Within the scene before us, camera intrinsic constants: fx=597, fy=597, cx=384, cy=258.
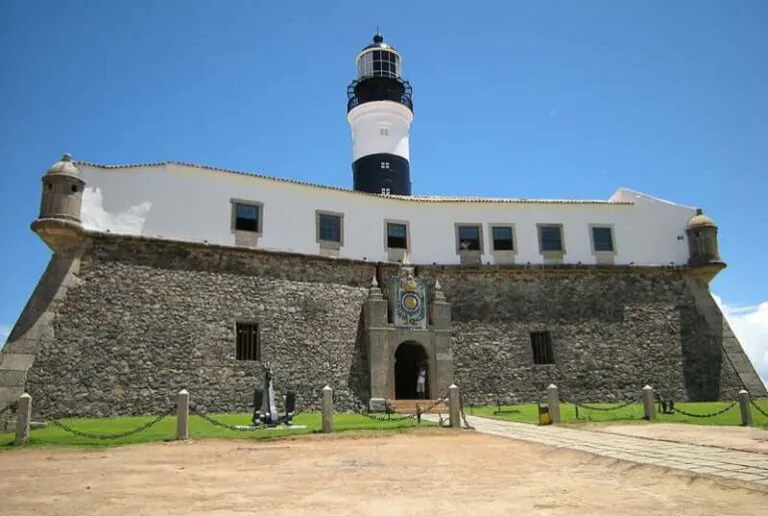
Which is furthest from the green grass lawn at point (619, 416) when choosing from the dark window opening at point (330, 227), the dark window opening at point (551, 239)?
the dark window opening at point (330, 227)

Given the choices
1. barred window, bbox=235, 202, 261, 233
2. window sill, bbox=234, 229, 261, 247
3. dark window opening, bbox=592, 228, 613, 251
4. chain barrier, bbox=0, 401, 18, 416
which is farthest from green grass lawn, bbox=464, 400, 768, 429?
chain barrier, bbox=0, 401, 18, 416

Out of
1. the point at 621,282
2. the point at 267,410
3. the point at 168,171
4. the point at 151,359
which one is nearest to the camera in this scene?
the point at 267,410

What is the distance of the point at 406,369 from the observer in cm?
2472

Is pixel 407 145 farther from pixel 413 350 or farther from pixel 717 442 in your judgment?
pixel 717 442

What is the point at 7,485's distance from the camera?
813 cm

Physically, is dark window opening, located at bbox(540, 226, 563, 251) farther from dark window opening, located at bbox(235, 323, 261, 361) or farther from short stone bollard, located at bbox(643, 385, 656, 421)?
dark window opening, located at bbox(235, 323, 261, 361)

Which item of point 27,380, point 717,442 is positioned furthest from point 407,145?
point 717,442

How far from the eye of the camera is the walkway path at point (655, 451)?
26.8ft

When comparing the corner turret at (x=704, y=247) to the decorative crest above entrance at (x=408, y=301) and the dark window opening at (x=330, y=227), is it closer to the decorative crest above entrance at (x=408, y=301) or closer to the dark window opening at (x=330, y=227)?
the decorative crest above entrance at (x=408, y=301)

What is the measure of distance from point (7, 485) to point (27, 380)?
1000 cm

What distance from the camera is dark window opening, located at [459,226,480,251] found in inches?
1014

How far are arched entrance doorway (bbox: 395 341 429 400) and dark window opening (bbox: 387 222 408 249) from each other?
4144 millimetres

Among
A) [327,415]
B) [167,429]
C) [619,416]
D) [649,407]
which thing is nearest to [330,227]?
[327,415]

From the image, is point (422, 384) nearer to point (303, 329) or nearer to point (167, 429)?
point (303, 329)
